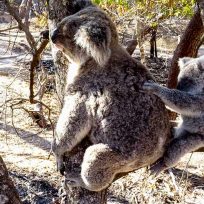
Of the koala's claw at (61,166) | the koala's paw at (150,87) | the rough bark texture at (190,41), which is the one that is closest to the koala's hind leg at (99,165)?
the koala's claw at (61,166)

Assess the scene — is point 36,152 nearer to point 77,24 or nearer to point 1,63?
point 77,24

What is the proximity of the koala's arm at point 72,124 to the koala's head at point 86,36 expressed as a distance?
0.30 metres

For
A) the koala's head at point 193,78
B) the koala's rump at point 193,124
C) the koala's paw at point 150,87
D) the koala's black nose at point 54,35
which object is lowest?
the koala's rump at point 193,124

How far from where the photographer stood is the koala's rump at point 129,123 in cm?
284

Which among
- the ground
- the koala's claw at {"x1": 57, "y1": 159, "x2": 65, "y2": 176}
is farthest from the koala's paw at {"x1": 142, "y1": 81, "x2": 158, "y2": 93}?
the ground

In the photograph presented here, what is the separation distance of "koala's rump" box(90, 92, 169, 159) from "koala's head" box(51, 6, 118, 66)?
29 cm

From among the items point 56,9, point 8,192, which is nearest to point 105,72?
point 56,9

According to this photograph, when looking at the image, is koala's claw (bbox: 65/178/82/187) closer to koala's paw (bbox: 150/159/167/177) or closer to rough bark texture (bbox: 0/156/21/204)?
rough bark texture (bbox: 0/156/21/204)

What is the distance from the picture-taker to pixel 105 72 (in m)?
2.93

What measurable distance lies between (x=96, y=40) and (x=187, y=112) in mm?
813

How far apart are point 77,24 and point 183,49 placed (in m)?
2.96

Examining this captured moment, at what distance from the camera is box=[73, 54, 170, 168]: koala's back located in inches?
112

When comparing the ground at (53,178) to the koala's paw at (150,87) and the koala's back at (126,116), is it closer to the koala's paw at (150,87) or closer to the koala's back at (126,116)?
the koala's back at (126,116)

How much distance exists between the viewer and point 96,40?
2.79 m
